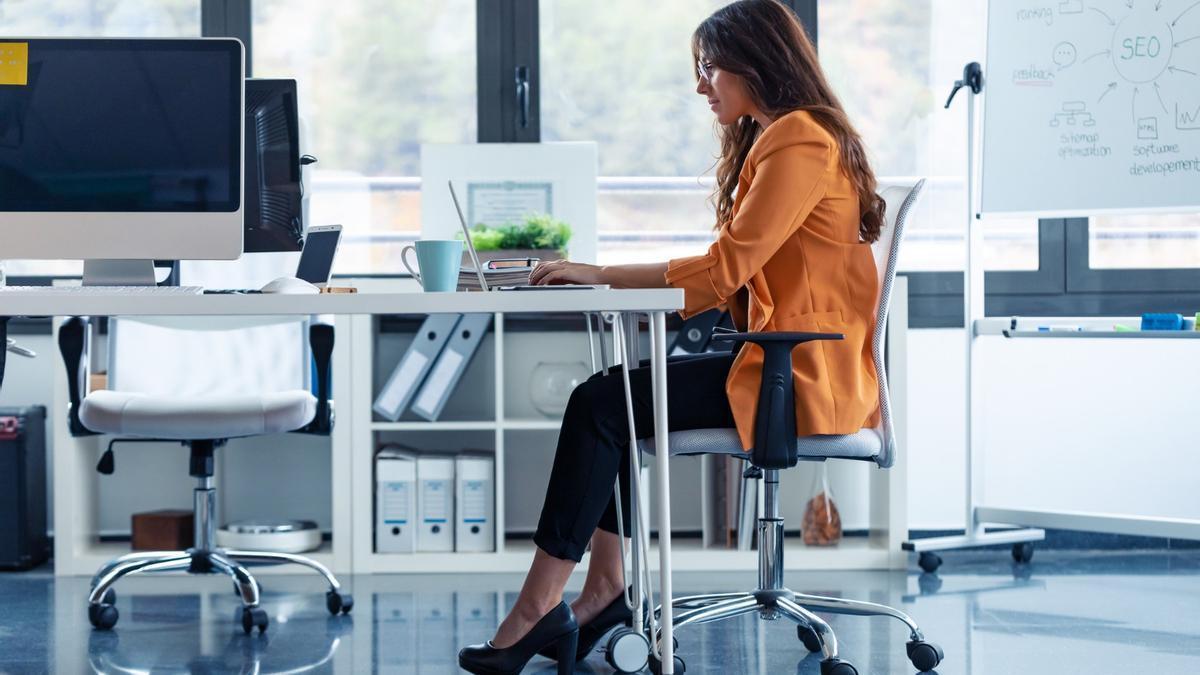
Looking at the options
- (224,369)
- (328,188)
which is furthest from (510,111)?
(224,369)

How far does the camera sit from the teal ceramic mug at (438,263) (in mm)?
1795

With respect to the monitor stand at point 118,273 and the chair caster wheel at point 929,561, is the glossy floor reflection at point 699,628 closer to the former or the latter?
the chair caster wheel at point 929,561

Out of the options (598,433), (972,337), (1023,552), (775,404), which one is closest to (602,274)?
(598,433)

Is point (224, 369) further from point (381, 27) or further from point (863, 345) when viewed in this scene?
point (863, 345)

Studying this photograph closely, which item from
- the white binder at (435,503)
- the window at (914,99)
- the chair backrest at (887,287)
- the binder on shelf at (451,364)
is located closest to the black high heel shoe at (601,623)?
the chair backrest at (887,287)

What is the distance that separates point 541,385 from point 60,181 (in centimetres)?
165

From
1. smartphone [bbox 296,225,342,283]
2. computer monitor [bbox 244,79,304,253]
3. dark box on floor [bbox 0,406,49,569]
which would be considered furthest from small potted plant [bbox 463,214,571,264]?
dark box on floor [bbox 0,406,49,569]

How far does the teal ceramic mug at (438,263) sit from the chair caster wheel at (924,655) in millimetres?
1091

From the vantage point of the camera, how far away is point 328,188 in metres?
3.73

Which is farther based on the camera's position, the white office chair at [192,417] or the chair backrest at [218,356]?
the chair backrest at [218,356]

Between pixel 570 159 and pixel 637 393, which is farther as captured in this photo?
pixel 570 159

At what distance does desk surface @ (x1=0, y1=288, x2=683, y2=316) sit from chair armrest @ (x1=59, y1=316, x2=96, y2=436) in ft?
3.98

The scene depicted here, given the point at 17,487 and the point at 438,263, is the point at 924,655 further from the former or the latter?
the point at 17,487

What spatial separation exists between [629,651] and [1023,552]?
5.68 ft
